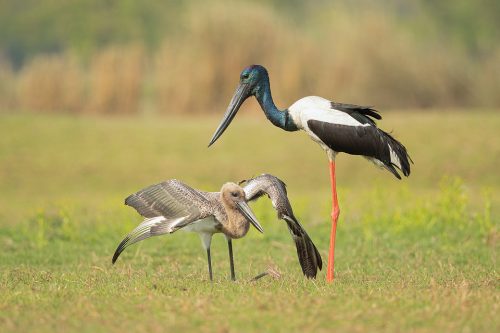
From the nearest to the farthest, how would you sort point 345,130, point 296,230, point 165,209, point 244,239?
1. point 296,230
2. point 165,209
3. point 345,130
4. point 244,239

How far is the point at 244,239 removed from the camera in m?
10.3

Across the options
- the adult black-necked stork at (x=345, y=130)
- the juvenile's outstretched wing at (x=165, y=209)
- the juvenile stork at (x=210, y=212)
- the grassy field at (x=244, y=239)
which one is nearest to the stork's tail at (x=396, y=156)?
the adult black-necked stork at (x=345, y=130)

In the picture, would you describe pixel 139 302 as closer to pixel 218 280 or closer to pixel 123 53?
pixel 218 280

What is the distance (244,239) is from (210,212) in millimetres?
3463

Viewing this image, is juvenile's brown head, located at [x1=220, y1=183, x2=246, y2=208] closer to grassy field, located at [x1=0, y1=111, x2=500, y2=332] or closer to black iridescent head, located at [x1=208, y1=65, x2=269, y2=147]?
grassy field, located at [x1=0, y1=111, x2=500, y2=332]

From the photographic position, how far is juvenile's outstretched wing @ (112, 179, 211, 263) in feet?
22.0

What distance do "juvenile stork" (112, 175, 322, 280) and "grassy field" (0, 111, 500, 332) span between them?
0.27 m

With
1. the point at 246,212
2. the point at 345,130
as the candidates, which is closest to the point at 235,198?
the point at 246,212

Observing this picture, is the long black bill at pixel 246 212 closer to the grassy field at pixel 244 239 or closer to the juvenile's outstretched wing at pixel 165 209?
the juvenile's outstretched wing at pixel 165 209

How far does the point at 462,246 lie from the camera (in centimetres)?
945

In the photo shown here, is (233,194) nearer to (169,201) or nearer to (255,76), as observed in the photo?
(169,201)

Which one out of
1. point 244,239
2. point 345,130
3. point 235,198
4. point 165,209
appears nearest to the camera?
point 165,209

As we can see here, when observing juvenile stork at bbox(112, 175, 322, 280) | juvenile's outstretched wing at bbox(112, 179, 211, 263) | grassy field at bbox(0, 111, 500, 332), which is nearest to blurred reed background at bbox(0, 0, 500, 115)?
grassy field at bbox(0, 111, 500, 332)

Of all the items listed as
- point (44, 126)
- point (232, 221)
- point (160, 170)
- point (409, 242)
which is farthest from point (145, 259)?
point (44, 126)
